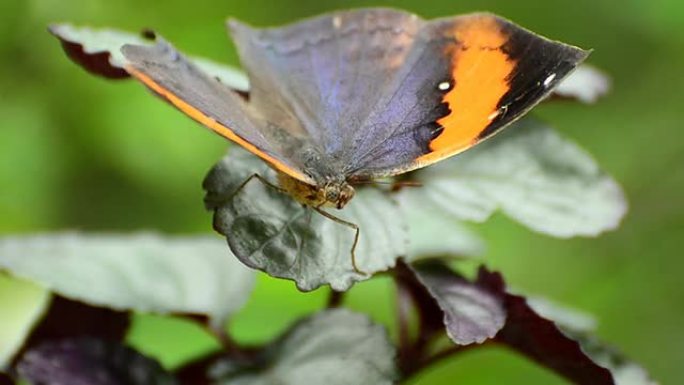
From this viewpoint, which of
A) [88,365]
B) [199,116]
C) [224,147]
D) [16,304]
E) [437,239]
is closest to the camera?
[199,116]

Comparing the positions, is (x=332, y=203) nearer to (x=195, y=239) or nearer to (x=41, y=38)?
(x=195, y=239)

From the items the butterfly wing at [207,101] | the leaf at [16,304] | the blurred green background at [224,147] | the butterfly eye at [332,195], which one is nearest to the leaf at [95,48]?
the butterfly wing at [207,101]

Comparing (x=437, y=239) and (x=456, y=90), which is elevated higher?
(x=456, y=90)

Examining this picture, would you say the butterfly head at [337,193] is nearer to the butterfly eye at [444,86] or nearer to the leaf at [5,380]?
the butterfly eye at [444,86]

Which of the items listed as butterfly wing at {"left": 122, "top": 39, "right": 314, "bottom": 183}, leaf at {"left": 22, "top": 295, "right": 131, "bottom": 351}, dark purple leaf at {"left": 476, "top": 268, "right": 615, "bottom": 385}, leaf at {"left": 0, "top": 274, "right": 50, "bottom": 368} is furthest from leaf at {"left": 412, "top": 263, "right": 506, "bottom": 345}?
leaf at {"left": 0, "top": 274, "right": 50, "bottom": 368}

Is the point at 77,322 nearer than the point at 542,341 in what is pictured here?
No

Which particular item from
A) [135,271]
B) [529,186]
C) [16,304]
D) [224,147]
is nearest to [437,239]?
[529,186]

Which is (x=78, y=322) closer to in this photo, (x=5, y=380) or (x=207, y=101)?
(x=5, y=380)
